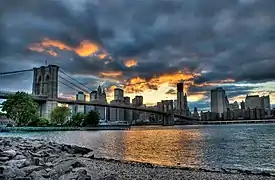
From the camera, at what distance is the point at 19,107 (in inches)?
2808

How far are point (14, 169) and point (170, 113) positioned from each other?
117m

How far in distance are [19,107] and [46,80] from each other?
40.8m

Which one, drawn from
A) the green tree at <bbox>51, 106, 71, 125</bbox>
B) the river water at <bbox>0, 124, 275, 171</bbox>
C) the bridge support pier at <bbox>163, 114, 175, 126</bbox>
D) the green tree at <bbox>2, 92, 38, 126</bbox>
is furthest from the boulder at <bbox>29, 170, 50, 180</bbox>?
the bridge support pier at <bbox>163, 114, 175, 126</bbox>

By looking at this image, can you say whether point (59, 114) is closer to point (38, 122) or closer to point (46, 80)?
point (38, 122)

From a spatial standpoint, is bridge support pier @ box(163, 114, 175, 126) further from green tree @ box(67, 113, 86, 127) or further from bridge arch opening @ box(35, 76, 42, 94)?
bridge arch opening @ box(35, 76, 42, 94)

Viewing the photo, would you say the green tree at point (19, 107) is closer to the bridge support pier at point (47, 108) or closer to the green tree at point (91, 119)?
the bridge support pier at point (47, 108)

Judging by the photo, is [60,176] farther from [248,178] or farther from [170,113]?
[170,113]

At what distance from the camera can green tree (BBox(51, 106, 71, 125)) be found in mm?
88963

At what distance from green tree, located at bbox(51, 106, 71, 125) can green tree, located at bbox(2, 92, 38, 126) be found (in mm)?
13833

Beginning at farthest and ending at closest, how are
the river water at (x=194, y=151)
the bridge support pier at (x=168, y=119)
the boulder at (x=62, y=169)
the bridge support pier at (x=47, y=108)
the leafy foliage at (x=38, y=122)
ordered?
the bridge support pier at (x=168, y=119) → the bridge support pier at (x=47, y=108) → the leafy foliage at (x=38, y=122) → the river water at (x=194, y=151) → the boulder at (x=62, y=169)

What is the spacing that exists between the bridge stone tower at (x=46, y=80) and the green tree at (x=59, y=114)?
13.3 m

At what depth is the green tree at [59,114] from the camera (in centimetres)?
8896

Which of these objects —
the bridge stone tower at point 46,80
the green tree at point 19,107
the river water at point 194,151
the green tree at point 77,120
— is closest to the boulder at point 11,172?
the river water at point 194,151

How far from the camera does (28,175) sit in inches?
358
